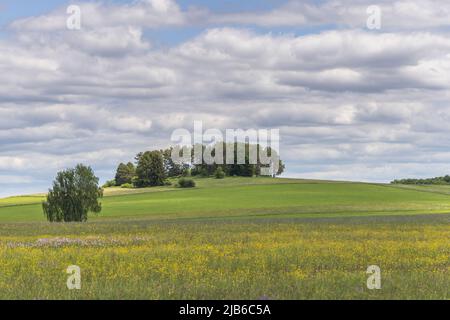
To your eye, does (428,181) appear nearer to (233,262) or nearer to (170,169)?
(170,169)

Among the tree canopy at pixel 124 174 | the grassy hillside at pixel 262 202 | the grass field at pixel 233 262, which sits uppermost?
the tree canopy at pixel 124 174

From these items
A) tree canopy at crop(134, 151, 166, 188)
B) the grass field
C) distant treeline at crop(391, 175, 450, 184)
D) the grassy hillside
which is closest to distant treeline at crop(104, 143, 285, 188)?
tree canopy at crop(134, 151, 166, 188)

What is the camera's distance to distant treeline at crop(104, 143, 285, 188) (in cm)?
15338

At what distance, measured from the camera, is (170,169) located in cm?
17850

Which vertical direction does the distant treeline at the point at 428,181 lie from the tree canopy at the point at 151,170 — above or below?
below

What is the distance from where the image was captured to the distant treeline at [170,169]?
503 feet

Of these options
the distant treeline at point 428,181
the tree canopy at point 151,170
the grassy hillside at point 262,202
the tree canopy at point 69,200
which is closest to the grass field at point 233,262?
the tree canopy at point 69,200

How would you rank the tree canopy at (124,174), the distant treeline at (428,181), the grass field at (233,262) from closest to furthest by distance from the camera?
the grass field at (233,262), the distant treeline at (428,181), the tree canopy at (124,174)

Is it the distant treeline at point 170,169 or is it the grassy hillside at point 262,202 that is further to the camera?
the distant treeline at point 170,169

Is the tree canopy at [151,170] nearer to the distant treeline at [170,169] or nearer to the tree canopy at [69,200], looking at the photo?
the distant treeline at [170,169]

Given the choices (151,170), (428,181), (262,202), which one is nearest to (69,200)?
(262,202)

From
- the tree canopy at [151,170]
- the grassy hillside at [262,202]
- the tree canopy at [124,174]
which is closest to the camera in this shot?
the grassy hillside at [262,202]

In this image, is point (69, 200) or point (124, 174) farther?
point (124, 174)

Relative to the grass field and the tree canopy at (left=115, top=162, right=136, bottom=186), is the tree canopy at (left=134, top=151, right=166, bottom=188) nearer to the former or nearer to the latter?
the tree canopy at (left=115, top=162, right=136, bottom=186)
